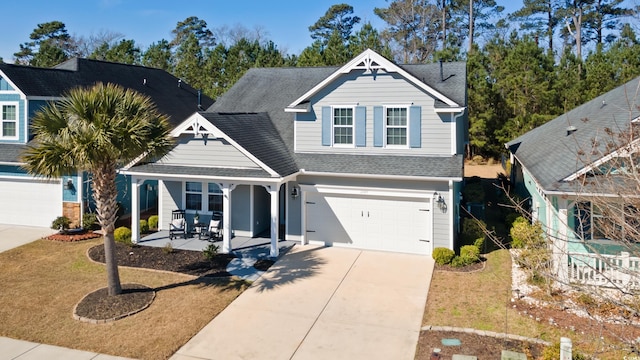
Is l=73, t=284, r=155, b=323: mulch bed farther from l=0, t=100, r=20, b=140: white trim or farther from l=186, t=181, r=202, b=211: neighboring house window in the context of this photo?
l=0, t=100, r=20, b=140: white trim

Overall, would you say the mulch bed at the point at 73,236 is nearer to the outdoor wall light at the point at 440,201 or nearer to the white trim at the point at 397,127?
the white trim at the point at 397,127

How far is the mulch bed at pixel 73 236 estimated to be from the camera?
17203mm

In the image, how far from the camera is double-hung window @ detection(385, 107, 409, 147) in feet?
53.1

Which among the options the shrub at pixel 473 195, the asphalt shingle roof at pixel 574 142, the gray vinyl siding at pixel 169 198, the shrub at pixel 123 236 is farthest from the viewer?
the shrub at pixel 473 195

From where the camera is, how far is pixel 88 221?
18469 mm

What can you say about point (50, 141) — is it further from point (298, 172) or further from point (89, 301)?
point (298, 172)

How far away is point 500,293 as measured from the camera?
1217 cm

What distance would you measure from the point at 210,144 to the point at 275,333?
7.80 metres

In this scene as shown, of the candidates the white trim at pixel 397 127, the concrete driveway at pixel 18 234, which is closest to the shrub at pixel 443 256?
the white trim at pixel 397 127

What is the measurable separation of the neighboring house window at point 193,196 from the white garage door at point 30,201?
5.68m

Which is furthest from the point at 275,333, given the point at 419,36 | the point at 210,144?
the point at 419,36

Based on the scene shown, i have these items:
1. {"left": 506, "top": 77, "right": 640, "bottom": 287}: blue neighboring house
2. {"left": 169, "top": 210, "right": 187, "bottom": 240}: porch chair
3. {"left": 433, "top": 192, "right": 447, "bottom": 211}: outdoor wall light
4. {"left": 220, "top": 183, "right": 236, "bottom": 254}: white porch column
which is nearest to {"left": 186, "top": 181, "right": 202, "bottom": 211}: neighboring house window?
{"left": 169, "top": 210, "right": 187, "bottom": 240}: porch chair

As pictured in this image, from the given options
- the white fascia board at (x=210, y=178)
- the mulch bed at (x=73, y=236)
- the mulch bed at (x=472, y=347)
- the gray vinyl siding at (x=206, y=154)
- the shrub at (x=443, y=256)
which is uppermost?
the gray vinyl siding at (x=206, y=154)

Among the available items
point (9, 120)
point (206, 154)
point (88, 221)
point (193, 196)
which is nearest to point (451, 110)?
point (206, 154)
